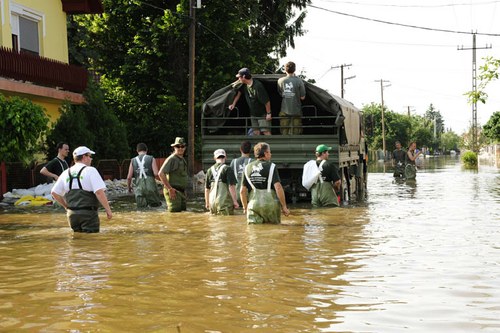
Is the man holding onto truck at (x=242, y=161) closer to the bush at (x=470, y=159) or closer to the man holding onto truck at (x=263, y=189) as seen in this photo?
the man holding onto truck at (x=263, y=189)

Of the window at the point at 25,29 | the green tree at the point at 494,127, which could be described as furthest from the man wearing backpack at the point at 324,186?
the green tree at the point at 494,127

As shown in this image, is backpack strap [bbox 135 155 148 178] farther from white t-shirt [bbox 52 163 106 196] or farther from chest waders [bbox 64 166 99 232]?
white t-shirt [bbox 52 163 106 196]

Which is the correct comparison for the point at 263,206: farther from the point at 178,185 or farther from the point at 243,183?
the point at 178,185

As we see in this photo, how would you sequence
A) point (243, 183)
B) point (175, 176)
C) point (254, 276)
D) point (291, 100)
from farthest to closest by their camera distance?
point (291, 100) → point (175, 176) → point (243, 183) → point (254, 276)

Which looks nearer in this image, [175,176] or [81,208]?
[81,208]

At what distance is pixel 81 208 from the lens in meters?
10.8

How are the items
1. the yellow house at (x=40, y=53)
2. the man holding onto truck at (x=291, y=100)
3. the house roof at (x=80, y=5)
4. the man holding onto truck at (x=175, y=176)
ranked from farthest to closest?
1. the house roof at (x=80, y=5)
2. the yellow house at (x=40, y=53)
3. the man holding onto truck at (x=291, y=100)
4. the man holding onto truck at (x=175, y=176)

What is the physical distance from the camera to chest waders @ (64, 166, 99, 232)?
10.6 meters

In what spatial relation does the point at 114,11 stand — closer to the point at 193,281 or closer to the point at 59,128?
the point at 59,128

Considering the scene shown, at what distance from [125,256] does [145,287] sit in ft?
7.13

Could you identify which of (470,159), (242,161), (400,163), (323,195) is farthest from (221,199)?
(470,159)

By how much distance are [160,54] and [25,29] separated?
7518 mm

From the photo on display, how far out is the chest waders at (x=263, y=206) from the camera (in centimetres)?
1154

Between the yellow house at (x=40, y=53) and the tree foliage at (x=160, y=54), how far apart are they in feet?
12.8
